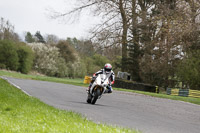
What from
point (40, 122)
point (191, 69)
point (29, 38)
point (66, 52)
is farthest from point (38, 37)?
point (40, 122)

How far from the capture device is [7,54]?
7369 centimetres

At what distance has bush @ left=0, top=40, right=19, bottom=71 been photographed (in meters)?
73.6

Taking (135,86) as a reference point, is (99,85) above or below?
below

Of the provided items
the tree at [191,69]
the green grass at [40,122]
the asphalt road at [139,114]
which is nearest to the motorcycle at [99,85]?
the asphalt road at [139,114]

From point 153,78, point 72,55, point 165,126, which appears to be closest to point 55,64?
point 72,55

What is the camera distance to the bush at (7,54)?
73.6 metres

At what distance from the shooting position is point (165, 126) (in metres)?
9.54

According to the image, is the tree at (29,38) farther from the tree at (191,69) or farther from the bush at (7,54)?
the tree at (191,69)

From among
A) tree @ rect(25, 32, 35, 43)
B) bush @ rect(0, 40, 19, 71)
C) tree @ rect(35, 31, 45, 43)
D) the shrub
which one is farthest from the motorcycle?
tree @ rect(25, 32, 35, 43)

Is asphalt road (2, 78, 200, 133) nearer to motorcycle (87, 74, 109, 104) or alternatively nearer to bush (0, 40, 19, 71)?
motorcycle (87, 74, 109, 104)

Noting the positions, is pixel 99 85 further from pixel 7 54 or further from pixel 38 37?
pixel 38 37

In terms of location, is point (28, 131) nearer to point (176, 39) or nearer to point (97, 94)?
point (97, 94)

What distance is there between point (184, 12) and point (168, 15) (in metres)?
1.70

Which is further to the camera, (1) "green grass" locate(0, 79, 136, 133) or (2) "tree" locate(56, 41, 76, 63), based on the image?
(2) "tree" locate(56, 41, 76, 63)
